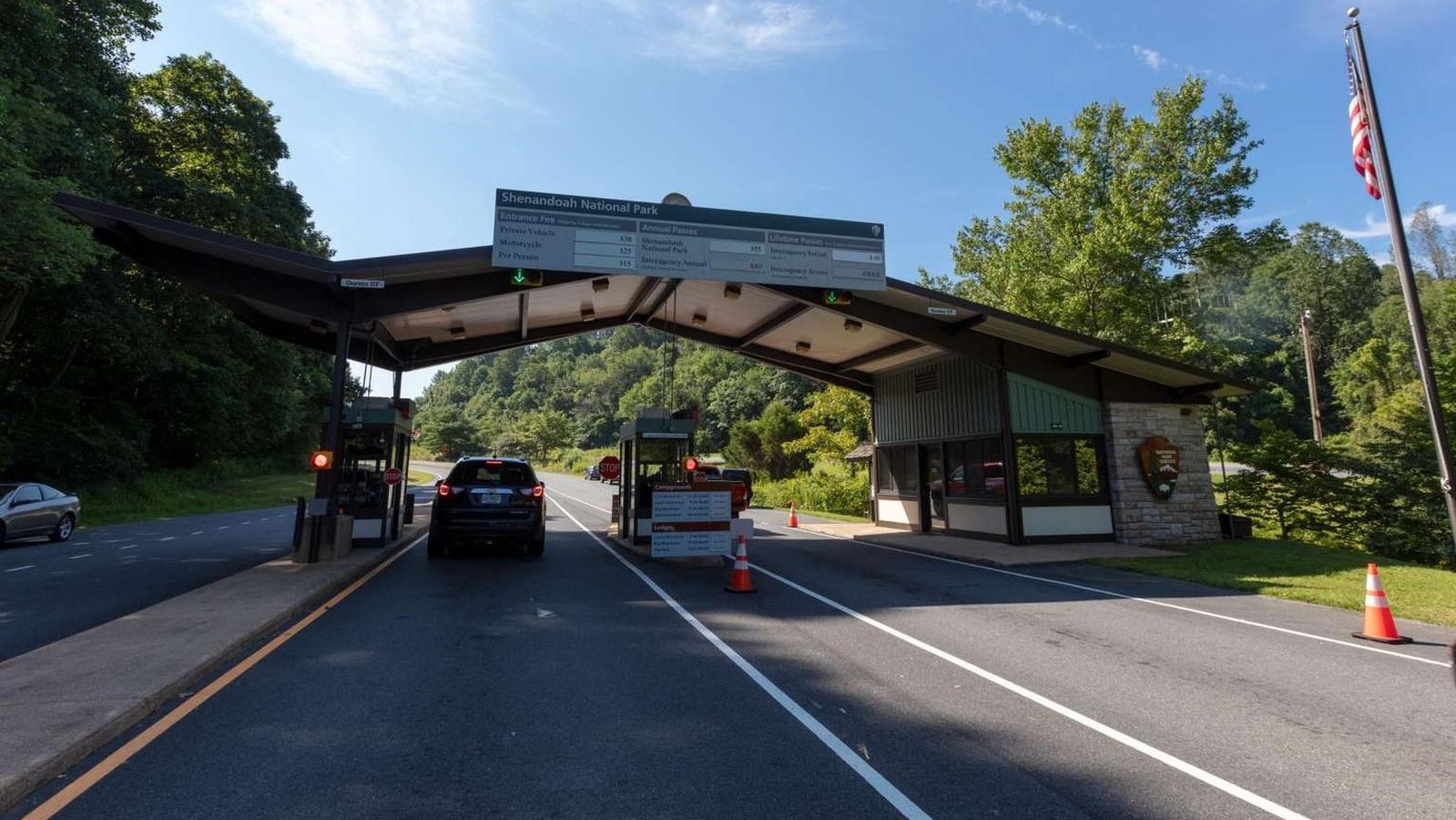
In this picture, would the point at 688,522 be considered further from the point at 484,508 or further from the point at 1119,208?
the point at 1119,208

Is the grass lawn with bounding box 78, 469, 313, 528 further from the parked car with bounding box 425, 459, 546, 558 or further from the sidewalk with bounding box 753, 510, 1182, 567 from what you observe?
the sidewalk with bounding box 753, 510, 1182, 567

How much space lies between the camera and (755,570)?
1211 centimetres

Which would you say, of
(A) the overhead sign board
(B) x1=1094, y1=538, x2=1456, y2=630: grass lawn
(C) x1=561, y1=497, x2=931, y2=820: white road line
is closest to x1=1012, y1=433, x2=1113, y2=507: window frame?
(B) x1=1094, y1=538, x2=1456, y2=630: grass lawn

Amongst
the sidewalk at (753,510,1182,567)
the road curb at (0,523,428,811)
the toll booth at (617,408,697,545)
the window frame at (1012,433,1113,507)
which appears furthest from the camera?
the window frame at (1012,433,1113,507)

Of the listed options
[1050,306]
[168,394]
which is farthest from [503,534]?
[168,394]

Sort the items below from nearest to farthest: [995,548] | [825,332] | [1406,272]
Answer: [1406,272]
[995,548]
[825,332]

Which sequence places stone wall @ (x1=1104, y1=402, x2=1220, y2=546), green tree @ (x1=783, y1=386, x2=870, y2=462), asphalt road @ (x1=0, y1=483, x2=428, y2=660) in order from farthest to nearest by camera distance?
1. green tree @ (x1=783, y1=386, x2=870, y2=462)
2. stone wall @ (x1=1104, y1=402, x2=1220, y2=546)
3. asphalt road @ (x1=0, y1=483, x2=428, y2=660)

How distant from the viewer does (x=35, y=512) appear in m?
14.8

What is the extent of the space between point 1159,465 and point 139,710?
18.9 m

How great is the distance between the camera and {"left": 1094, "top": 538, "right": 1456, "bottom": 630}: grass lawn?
941 cm

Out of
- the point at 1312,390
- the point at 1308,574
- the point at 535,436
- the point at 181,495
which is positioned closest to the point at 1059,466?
the point at 1308,574

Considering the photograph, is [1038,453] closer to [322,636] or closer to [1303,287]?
[322,636]

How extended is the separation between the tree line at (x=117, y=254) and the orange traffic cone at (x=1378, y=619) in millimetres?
23004

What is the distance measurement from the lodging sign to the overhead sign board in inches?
159
